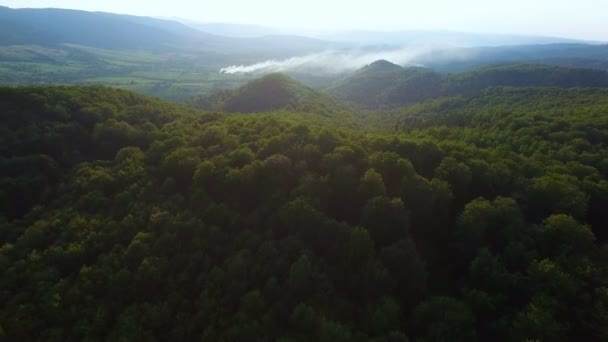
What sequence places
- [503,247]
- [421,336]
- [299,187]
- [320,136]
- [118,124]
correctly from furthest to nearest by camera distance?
1. [118,124]
2. [320,136]
3. [299,187]
4. [503,247]
5. [421,336]

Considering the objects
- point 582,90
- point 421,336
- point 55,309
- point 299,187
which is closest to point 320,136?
point 299,187

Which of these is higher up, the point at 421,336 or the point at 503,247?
the point at 503,247

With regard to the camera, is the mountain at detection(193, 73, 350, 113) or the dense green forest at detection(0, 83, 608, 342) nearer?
the dense green forest at detection(0, 83, 608, 342)

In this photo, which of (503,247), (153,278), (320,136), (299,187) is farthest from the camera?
(320,136)

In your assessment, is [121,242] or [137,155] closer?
[121,242]

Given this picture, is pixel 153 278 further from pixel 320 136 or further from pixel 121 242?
pixel 320 136

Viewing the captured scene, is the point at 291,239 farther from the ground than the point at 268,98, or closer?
closer

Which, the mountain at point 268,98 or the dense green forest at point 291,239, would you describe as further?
the mountain at point 268,98

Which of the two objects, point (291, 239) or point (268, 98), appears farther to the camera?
point (268, 98)
